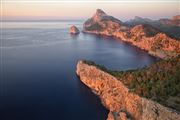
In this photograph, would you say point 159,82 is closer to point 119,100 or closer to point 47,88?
point 119,100

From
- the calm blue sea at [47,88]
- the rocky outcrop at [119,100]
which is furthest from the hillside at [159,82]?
the calm blue sea at [47,88]

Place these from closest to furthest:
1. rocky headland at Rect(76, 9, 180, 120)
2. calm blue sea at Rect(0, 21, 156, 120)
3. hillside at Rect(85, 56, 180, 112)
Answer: rocky headland at Rect(76, 9, 180, 120)
hillside at Rect(85, 56, 180, 112)
calm blue sea at Rect(0, 21, 156, 120)

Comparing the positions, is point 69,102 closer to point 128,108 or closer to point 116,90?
point 116,90

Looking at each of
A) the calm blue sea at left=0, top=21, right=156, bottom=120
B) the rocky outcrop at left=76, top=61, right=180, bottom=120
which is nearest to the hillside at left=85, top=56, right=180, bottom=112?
the rocky outcrop at left=76, top=61, right=180, bottom=120

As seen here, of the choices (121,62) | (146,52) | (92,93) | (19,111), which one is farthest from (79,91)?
(146,52)

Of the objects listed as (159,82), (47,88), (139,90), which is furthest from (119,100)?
(47,88)

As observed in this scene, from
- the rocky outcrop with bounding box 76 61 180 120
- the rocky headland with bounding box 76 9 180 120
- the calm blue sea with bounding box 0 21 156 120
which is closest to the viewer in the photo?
the rocky outcrop with bounding box 76 61 180 120

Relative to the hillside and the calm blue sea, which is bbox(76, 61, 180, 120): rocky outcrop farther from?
the calm blue sea

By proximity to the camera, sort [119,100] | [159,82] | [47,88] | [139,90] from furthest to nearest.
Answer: [47,88]
[119,100]
[159,82]
[139,90]

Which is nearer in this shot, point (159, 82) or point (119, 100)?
point (159, 82)
